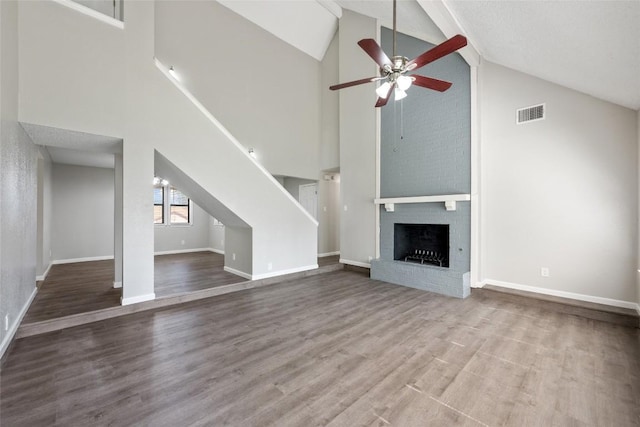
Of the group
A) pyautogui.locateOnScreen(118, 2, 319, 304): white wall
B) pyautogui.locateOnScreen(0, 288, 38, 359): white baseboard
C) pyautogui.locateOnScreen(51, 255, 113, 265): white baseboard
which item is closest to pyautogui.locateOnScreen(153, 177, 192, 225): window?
pyautogui.locateOnScreen(51, 255, 113, 265): white baseboard

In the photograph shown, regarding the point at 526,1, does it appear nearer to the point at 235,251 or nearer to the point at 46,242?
the point at 235,251

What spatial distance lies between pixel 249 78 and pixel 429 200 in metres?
5.09

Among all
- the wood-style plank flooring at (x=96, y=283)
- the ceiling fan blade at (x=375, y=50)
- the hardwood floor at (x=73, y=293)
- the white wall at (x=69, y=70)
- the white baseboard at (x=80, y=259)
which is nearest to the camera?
the ceiling fan blade at (x=375, y=50)

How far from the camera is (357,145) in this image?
243 inches

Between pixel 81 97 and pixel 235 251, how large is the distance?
3342 millimetres

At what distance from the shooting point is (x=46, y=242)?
18.2 ft

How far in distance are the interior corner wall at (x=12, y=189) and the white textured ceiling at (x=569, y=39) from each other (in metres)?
4.45

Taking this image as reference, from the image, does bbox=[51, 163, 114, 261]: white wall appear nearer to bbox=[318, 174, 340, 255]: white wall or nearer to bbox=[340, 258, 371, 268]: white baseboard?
bbox=[318, 174, 340, 255]: white wall

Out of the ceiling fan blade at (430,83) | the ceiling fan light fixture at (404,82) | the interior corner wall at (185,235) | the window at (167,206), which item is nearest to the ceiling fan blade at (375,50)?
the ceiling fan light fixture at (404,82)

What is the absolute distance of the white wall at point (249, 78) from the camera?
18.6 feet

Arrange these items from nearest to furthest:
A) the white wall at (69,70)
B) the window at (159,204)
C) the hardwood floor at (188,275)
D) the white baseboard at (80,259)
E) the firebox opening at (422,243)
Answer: the white wall at (69,70), the hardwood floor at (188,275), the firebox opening at (422,243), the white baseboard at (80,259), the window at (159,204)

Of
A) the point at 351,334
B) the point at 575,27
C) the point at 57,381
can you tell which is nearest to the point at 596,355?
the point at 351,334

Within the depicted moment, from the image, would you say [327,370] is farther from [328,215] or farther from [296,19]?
[296,19]

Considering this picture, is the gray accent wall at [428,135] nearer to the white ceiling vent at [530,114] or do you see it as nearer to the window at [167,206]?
the white ceiling vent at [530,114]
